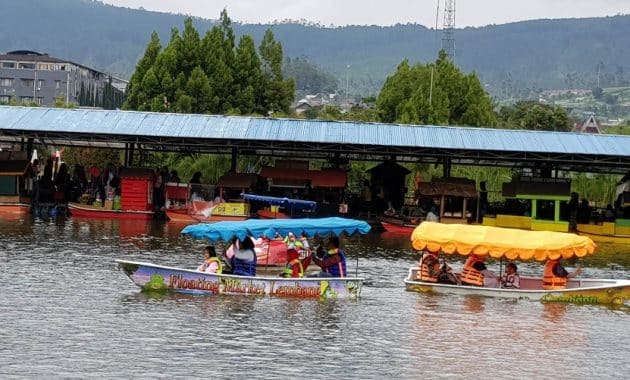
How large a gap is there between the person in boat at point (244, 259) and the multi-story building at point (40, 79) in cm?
14156

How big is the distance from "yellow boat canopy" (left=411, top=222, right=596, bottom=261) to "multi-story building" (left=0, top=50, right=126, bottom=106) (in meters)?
142

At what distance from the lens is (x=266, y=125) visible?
166 feet

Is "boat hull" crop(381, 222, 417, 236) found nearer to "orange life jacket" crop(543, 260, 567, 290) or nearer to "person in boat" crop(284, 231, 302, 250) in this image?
"person in boat" crop(284, 231, 302, 250)

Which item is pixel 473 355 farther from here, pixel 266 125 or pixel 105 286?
pixel 266 125

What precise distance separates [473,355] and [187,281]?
7.94 metres

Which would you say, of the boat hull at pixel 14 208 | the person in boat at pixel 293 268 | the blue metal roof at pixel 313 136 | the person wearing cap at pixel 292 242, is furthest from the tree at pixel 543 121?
the person in boat at pixel 293 268

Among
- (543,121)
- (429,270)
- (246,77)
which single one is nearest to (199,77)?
(246,77)

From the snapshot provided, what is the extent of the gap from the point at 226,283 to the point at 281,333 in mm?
4487

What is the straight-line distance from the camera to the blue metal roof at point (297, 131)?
49.0 m

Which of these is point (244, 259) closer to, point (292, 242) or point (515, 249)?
point (292, 242)

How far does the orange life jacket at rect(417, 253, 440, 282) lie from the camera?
1105 inches

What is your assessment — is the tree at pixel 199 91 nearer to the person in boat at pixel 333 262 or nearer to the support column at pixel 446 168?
A: the support column at pixel 446 168

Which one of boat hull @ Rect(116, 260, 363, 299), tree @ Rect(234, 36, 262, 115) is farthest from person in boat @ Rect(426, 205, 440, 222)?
tree @ Rect(234, 36, 262, 115)

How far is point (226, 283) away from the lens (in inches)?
1009
